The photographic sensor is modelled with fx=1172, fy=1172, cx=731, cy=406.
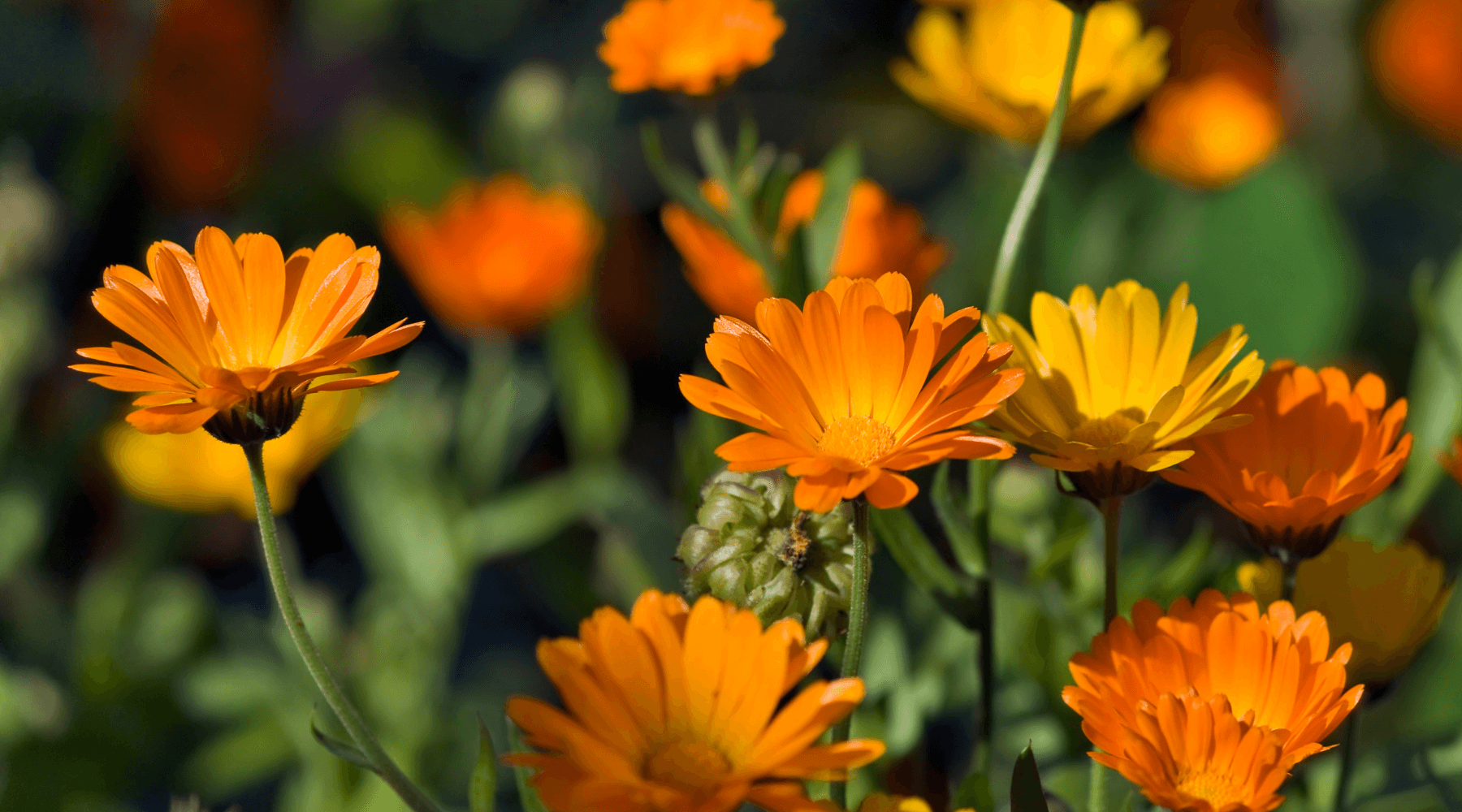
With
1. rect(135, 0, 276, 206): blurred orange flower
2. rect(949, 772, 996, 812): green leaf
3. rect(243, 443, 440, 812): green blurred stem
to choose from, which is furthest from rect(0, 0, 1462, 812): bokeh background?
rect(243, 443, 440, 812): green blurred stem

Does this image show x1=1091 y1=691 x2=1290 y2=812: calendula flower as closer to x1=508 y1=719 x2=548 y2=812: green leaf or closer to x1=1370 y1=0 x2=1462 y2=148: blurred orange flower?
x1=508 y1=719 x2=548 y2=812: green leaf

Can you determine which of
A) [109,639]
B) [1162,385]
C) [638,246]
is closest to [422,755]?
[109,639]

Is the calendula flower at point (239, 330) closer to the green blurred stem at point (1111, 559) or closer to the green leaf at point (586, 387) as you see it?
the green blurred stem at point (1111, 559)

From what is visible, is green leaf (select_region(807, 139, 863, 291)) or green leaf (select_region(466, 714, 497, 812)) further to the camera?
green leaf (select_region(807, 139, 863, 291))

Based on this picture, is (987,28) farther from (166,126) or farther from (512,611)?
(166,126)

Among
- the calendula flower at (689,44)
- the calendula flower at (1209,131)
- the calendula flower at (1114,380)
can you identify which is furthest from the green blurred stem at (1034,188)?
the calendula flower at (1209,131)
